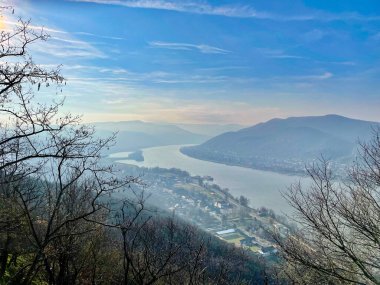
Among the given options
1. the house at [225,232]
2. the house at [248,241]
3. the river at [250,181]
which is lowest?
the house at [225,232]

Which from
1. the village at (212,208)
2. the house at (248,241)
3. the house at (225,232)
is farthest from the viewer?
the house at (225,232)

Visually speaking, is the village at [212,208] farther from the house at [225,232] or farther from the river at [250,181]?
the river at [250,181]

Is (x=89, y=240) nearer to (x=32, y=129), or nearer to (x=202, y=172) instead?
(x=32, y=129)

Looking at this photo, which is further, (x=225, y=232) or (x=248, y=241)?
(x=225, y=232)

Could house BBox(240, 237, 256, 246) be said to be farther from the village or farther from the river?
the river

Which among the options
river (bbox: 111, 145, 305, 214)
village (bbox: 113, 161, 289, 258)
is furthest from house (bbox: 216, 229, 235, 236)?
river (bbox: 111, 145, 305, 214)

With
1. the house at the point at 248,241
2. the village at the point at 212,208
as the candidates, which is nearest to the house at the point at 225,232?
the village at the point at 212,208

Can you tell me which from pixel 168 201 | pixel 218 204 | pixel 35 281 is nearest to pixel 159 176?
pixel 168 201

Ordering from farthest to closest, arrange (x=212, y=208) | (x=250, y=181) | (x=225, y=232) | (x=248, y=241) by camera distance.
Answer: (x=250, y=181), (x=212, y=208), (x=225, y=232), (x=248, y=241)

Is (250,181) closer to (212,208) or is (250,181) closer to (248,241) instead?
(212,208)

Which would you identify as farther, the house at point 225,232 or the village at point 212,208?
the house at point 225,232

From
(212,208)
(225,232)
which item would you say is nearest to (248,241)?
(225,232)
